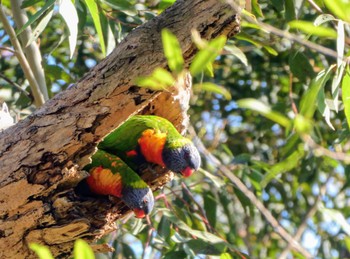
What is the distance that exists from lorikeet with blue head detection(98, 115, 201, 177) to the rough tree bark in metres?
0.54

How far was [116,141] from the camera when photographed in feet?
8.57

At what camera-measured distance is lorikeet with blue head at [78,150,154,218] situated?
91.8 inches

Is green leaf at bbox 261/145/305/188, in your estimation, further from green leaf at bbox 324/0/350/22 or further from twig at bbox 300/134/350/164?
green leaf at bbox 324/0/350/22

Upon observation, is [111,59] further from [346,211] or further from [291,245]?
[346,211]

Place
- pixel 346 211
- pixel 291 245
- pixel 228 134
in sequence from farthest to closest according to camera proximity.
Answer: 1. pixel 228 134
2. pixel 346 211
3. pixel 291 245

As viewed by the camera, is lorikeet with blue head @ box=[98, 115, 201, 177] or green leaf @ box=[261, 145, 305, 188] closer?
green leaf @ box=[261, 145, 305, 188]

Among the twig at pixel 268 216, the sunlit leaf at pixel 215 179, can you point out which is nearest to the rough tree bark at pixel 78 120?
the twig at pixel 268 216

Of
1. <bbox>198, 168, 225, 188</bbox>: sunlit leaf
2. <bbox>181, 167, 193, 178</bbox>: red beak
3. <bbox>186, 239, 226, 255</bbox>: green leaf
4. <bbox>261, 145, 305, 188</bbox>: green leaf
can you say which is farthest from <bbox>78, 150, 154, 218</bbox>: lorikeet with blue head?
<bbox>198, 168, 225, 188</bbox>: sunlit leaf

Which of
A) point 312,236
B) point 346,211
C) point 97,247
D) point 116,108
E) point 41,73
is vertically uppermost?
point 116,108

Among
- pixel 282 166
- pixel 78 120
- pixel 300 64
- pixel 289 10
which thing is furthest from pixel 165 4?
pixel 282 166

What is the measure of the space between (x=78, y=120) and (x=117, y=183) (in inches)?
18.6

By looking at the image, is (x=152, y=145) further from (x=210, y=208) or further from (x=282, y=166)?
(x=282, y=166)

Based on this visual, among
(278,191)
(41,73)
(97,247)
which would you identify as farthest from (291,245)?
(278,191)

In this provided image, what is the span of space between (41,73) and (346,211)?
4.71 ft
